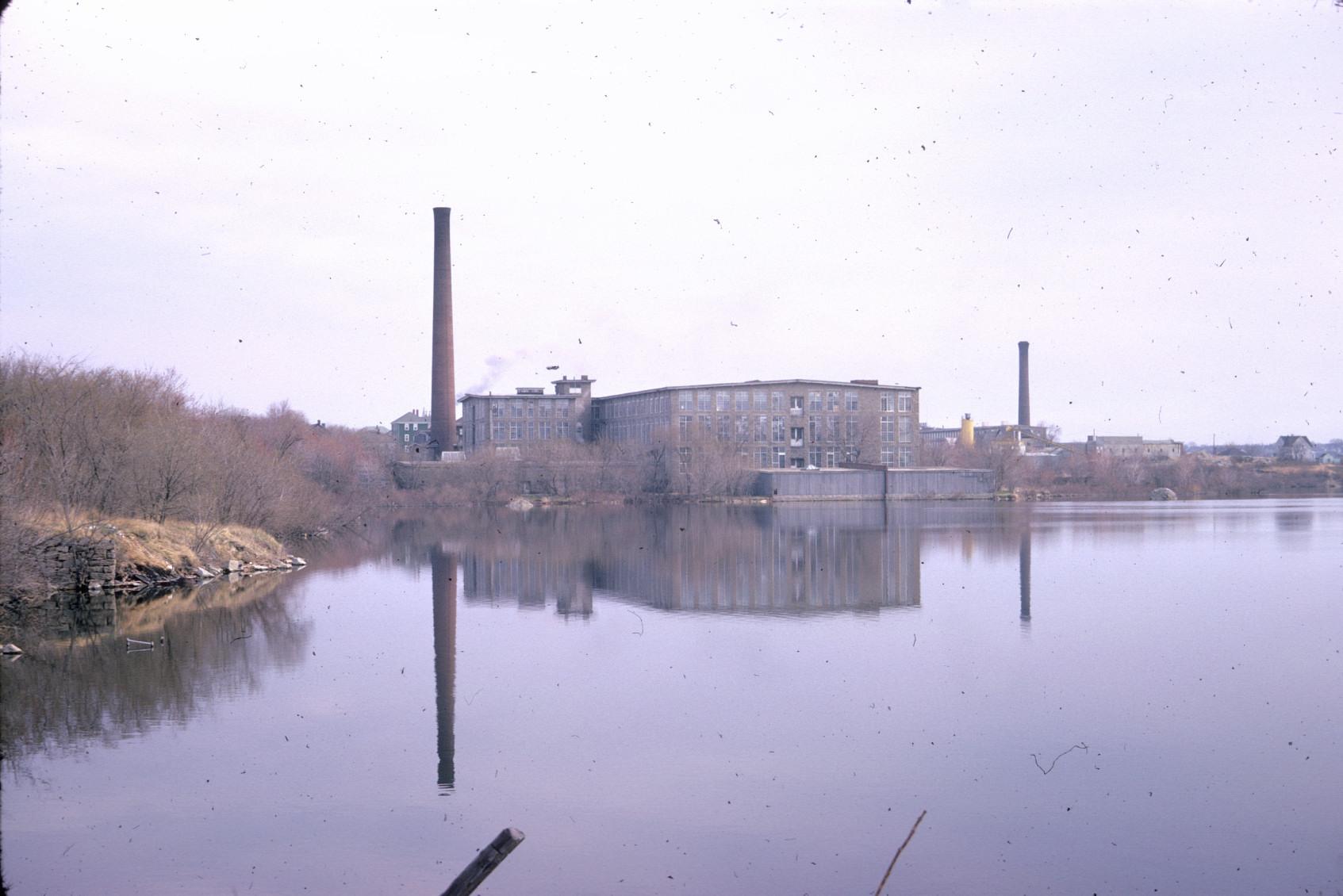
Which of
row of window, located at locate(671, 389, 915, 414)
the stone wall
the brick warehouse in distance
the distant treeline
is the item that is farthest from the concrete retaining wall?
the stone wall

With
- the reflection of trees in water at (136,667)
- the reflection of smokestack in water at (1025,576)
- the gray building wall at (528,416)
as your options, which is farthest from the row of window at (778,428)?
the reflection of trees in water at (136,667)

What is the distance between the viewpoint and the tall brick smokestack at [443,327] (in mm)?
70625

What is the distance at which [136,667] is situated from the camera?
53.4 ft

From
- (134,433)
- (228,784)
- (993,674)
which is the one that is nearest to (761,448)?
(134,433)

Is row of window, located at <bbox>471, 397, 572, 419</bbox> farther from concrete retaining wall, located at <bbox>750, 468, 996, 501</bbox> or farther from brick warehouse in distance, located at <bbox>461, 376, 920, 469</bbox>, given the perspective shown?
concrete retaining wall, located at <bbox>750, 468, 996, 501</bbox>

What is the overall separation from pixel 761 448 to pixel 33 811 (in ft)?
265

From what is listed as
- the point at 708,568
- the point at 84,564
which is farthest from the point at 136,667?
the point at 708,568

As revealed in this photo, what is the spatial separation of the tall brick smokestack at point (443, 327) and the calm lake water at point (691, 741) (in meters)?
47.6

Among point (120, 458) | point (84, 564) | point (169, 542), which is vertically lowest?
point (84, 564)

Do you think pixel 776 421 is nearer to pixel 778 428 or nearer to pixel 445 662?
pixel 778 428

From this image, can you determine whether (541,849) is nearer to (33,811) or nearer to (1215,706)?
(33,811)

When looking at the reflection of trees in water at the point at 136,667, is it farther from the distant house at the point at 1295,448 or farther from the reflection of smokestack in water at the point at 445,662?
the distant house at the point at 1295,448

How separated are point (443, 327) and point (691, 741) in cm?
6304

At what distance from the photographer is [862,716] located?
1326 cm
